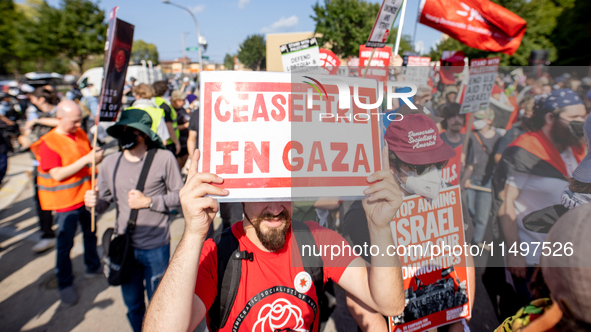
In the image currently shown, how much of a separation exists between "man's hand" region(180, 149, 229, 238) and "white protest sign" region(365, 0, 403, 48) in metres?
2.44

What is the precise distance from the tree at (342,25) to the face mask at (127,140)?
2472cm

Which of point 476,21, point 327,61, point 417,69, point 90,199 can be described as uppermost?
point 417,69

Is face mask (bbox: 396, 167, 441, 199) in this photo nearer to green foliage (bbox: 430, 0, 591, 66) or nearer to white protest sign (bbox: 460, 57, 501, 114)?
white protest sign (bbox: 460, 57, 501, 114)

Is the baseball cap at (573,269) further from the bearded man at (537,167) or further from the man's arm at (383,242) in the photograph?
the bearded man at (537,167)

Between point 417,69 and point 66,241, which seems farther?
point 417,69

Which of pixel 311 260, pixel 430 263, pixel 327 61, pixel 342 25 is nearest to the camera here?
pixel 311 260

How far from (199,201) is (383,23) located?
9.46 feet

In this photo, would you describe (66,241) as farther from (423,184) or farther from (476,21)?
(476,21)

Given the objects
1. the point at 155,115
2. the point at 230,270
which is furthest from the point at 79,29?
the point at 230,270

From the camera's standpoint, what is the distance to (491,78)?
4051mm

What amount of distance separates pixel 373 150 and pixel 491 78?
3.78 meters

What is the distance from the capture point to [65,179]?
3.21 meters

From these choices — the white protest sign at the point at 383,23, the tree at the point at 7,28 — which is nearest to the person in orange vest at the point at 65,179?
the white protest sign at the point at 383,23

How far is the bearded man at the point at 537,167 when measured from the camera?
2.28 m
